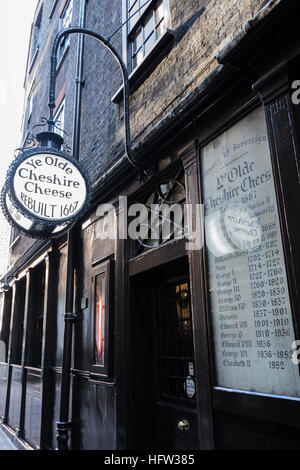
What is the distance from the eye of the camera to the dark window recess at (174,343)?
3.80 metres

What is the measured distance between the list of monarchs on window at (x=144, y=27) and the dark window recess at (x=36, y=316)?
16.1 feet

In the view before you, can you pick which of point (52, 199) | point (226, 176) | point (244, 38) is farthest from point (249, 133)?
point (52, 199)

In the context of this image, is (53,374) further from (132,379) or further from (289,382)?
(289,382)

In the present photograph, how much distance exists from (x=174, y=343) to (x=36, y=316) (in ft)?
17.8

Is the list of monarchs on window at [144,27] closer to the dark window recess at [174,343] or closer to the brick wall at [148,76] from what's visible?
the brick wall at [148,76]

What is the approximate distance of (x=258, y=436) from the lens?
2.55 metres

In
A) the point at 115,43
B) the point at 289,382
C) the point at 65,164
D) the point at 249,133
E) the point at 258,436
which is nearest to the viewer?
the point at 289,382

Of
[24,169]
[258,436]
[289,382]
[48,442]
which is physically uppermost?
[24,169]

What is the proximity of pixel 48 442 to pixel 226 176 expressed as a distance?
5.64m

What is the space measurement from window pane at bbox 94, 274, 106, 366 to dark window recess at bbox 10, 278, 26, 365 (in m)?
5.35

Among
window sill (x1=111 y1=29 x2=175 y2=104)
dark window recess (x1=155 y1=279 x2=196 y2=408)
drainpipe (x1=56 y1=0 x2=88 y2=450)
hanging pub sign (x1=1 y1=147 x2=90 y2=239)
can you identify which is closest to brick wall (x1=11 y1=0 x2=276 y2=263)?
window sill (x1=111 y1=29 x2=175 y2=104)

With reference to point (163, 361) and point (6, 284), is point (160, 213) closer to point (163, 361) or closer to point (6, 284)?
point (163, 361)

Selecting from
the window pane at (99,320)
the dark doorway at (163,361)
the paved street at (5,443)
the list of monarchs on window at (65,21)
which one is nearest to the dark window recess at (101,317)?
the window pane at (99,320)

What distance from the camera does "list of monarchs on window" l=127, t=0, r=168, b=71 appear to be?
16.0 feet
